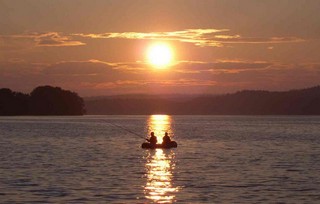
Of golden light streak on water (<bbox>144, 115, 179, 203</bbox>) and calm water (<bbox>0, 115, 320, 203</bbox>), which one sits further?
golden light streak on water (<bbox>144, 115, 179, 203</bbox>)

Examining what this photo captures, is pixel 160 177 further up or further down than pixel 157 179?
further up

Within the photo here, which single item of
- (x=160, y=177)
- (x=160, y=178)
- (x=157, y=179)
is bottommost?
(x=157, y=179)

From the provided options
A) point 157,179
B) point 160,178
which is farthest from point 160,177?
point 157,179

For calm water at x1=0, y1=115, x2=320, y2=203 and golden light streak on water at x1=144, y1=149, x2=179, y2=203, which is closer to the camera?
calm water at x1=0, y1=115, x2=320, y2=203

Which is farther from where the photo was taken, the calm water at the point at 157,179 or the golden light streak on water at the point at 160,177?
the golden light streak on water at the point at 160,177

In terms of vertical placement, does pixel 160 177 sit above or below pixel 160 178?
above

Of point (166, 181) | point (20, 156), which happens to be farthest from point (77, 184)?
point (20, 156)

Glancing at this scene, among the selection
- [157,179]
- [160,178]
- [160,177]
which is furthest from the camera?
[160,177]

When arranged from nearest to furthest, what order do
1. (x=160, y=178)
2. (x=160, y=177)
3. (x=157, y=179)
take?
(x=157, y=179) < (x=160, y=178) < (x=160, y=177)

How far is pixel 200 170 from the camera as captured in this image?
48.5m

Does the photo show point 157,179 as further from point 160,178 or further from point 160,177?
point 160,177

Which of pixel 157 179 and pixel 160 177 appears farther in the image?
pixel 160 177

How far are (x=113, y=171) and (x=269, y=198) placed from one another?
53.4 ft

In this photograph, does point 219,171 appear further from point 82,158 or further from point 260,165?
point 82,158
